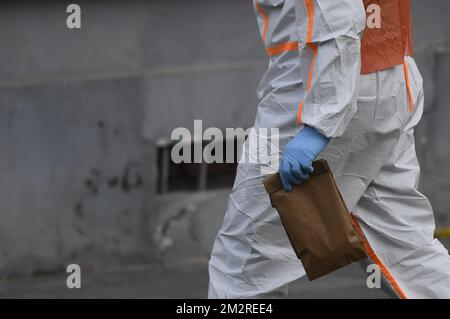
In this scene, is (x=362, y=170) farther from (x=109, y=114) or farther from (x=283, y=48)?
(x=109, y=114)

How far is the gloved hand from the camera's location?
12.7 feet

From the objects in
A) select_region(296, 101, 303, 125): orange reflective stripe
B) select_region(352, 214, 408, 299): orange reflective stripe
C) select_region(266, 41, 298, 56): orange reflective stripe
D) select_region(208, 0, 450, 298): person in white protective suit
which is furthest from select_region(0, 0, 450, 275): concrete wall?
select_region(296, 101, 303, 125): orange reflective stripe

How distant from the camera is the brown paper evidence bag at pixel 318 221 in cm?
392

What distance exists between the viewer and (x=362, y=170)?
4242 mm

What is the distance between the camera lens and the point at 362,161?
423cm

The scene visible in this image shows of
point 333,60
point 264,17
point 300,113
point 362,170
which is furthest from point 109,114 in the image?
point 333,60

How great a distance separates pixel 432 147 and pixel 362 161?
286cm

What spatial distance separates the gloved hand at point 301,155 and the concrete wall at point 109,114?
2.41 m

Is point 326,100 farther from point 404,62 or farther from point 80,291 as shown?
point 80,291

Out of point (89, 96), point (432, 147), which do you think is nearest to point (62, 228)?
point (89, 96)

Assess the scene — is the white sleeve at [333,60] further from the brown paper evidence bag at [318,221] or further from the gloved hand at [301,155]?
the brown paper evidence bag at [318,221]

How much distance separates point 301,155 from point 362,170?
0.45 m

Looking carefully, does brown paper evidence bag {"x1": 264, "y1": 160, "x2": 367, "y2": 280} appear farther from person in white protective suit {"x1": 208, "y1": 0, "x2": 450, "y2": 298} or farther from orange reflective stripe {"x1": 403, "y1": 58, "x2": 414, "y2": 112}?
orange reflective stripe {"x1": 403, "y1": 58, "x2": 414, "y2": 112}

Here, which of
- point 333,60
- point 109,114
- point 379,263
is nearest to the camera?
point 333,60
